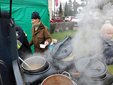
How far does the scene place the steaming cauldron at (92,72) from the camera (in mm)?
2363

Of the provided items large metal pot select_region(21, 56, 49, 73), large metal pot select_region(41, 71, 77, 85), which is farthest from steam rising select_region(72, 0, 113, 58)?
large metal pot select_region(41, 71, 77, 85)

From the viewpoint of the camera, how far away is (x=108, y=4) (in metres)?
4.66

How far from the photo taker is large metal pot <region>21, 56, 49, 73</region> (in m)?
2.26

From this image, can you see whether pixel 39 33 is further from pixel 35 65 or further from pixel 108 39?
pixel 35 65

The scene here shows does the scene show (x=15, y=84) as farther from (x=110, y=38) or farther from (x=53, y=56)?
(x=110, y=38)

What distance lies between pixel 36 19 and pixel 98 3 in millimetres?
1219

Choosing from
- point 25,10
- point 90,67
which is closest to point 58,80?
point 90,67

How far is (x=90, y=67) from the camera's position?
254cm

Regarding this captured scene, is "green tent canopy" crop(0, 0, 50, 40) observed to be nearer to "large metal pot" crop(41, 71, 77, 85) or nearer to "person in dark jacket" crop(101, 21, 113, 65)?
"person in dark jacket" crop(101, 21, 113, 65)

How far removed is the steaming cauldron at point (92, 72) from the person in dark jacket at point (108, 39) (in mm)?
2375

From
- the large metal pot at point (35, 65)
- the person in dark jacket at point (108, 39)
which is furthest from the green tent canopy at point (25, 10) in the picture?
the large metal pot at point (35, 65)

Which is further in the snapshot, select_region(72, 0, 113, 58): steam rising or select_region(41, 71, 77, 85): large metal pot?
select_region(72, 0, 113, 58): steam rising

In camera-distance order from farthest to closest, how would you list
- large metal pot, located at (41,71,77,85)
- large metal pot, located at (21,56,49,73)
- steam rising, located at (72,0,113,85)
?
steam rising, located at (72,0,113,85) → large metal pot, located at (21,56,49,73) → large metal pot, located at (41,71,77,85)

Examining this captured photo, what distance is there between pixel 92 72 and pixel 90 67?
11cm
